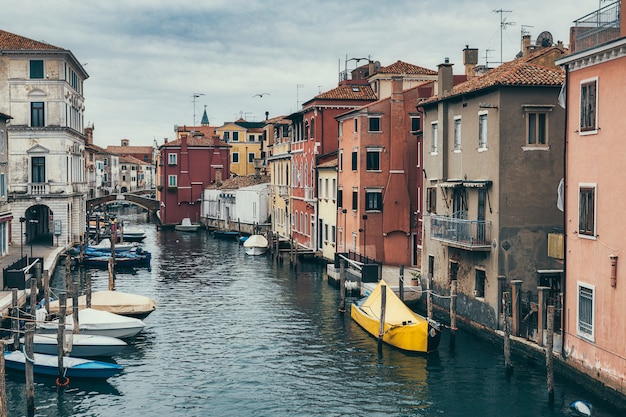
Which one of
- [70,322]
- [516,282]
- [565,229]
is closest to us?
[565,229]

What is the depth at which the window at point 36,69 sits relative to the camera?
5638 centimetres

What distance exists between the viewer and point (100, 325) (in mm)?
29812

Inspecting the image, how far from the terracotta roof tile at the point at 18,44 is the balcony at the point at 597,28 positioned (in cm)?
4268

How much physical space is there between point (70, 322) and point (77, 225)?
115 feet

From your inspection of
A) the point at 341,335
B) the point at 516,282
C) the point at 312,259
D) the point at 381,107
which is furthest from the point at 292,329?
the point at 312,259

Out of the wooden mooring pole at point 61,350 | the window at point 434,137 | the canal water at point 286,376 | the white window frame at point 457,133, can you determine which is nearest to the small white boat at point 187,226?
the canal water at point 286,376

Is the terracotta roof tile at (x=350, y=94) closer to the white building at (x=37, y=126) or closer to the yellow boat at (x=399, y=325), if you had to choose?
the white building at (x=37, y=126)

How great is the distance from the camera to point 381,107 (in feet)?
150

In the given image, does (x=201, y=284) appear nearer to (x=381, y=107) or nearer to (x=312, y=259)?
(x=312, y=259)

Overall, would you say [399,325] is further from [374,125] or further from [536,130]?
[374,125]

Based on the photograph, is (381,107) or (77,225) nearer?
(381,107)

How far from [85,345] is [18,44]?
36.3 m

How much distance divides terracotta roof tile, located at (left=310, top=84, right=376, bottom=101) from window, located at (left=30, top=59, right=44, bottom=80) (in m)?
20.7

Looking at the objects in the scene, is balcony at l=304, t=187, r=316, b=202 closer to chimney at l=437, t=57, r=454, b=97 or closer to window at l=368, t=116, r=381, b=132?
window at l=368, t=116, r=381, b=132
